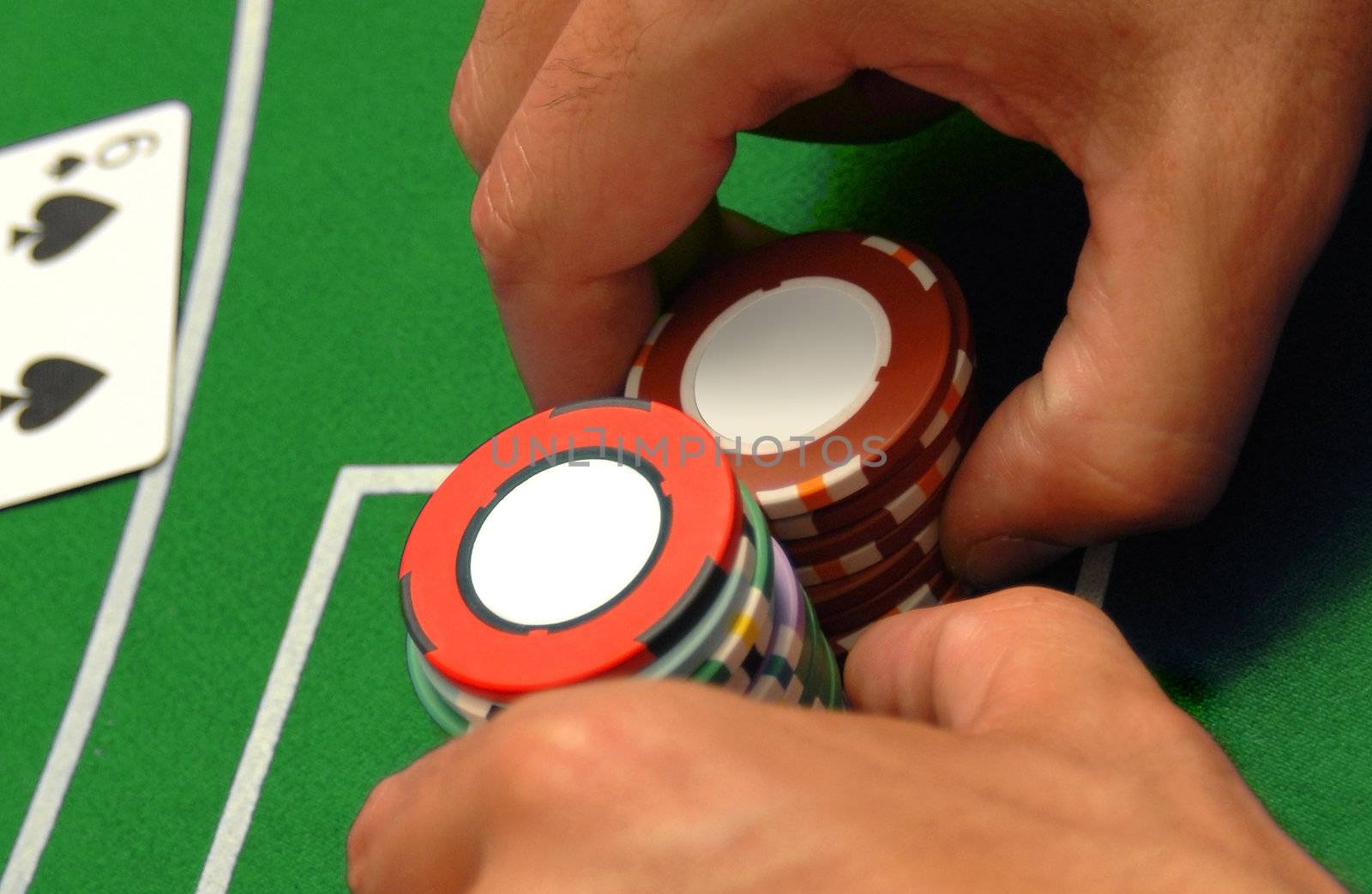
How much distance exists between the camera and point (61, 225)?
1.97m

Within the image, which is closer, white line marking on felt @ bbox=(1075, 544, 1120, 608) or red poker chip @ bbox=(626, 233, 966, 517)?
red poker chip @ bbox=(626, 233, 966, 517)

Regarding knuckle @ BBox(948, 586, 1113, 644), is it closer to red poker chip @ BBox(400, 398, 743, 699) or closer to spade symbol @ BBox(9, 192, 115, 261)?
red poker chip @ BBox(400, 398, 743, 699)

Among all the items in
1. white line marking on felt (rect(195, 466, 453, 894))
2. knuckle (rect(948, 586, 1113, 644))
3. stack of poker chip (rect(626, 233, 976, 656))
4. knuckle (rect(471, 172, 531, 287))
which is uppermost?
knuckle (rect(471, 172, 531, 287))

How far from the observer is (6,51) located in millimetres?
2240

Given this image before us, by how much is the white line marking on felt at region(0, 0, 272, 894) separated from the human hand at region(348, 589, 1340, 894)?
876 millimetres

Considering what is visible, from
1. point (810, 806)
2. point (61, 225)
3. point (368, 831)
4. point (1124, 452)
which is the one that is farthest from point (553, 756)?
point (61, 225)

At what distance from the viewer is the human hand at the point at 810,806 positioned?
0.54 meters

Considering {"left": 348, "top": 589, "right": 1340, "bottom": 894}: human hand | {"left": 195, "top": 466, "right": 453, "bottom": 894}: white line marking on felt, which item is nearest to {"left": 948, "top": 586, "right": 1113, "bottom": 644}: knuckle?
{"left": 348, "top": 589, "right": 1340, "bottom": 894}: human hand

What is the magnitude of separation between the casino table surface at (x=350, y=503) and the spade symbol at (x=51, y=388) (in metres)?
0.13

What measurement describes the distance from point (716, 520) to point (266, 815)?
0.71 meters

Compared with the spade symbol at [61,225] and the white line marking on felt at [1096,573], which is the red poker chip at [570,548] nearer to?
the white line marking on felt at [1096,573]

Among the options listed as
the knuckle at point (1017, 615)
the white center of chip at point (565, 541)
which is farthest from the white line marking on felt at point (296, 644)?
the knuckle at point (1017, 615)

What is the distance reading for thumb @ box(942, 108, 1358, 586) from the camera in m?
0.99

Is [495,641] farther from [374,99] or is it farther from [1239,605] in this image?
[374,99]
